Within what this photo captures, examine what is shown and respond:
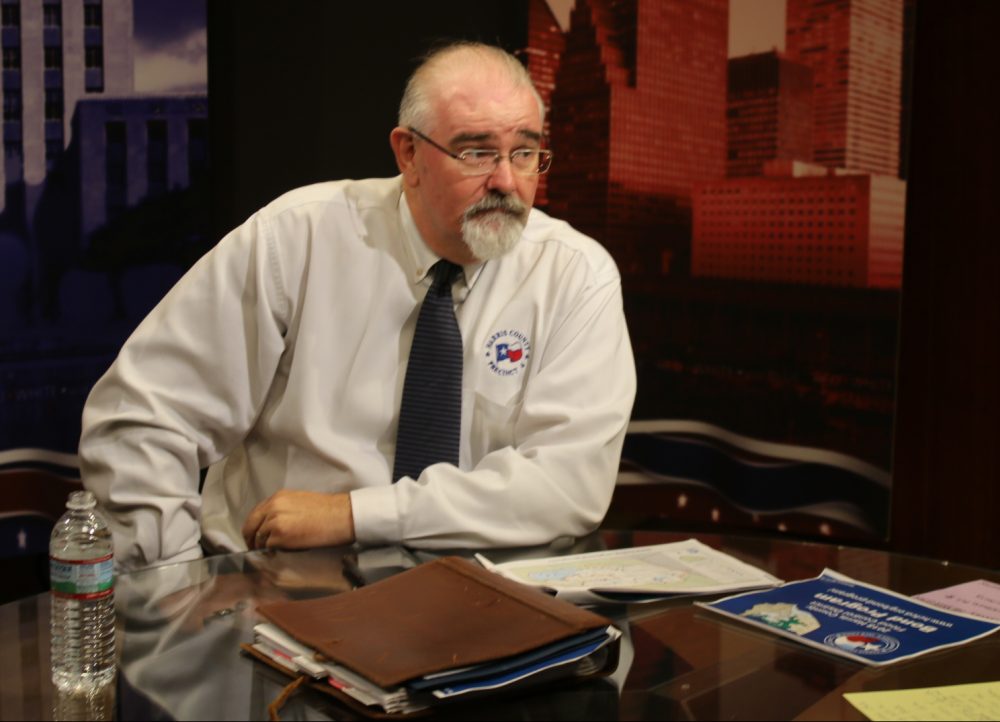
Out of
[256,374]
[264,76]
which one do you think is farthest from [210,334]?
[264,76]

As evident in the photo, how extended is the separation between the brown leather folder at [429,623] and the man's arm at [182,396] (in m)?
0.66

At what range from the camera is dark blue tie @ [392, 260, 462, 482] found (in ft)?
6.47

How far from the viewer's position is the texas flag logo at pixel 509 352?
2059 mm

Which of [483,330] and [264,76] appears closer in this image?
[483,330]

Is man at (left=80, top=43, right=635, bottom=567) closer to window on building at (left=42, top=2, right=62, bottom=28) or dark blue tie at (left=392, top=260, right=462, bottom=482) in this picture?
dark blue tie at (left=392, top=260, right=462, bottom=482)

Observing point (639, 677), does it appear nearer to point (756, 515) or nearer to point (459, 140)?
point (459, 140)

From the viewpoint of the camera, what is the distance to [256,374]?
202cm

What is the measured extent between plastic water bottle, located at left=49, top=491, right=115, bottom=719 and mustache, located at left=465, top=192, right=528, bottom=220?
1.01 meters

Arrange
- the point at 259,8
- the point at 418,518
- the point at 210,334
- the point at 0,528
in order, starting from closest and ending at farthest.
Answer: the point at 418,518 → the point at 210,334 → the point at 0,528 → the point at 259,8

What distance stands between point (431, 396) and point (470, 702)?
969 mm

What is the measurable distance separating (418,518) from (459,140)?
0.71 metres

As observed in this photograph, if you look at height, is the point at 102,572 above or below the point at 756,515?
above

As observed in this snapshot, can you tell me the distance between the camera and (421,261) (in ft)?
6.90

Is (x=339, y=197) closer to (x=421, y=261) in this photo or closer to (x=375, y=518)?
(x=421, y=261)
